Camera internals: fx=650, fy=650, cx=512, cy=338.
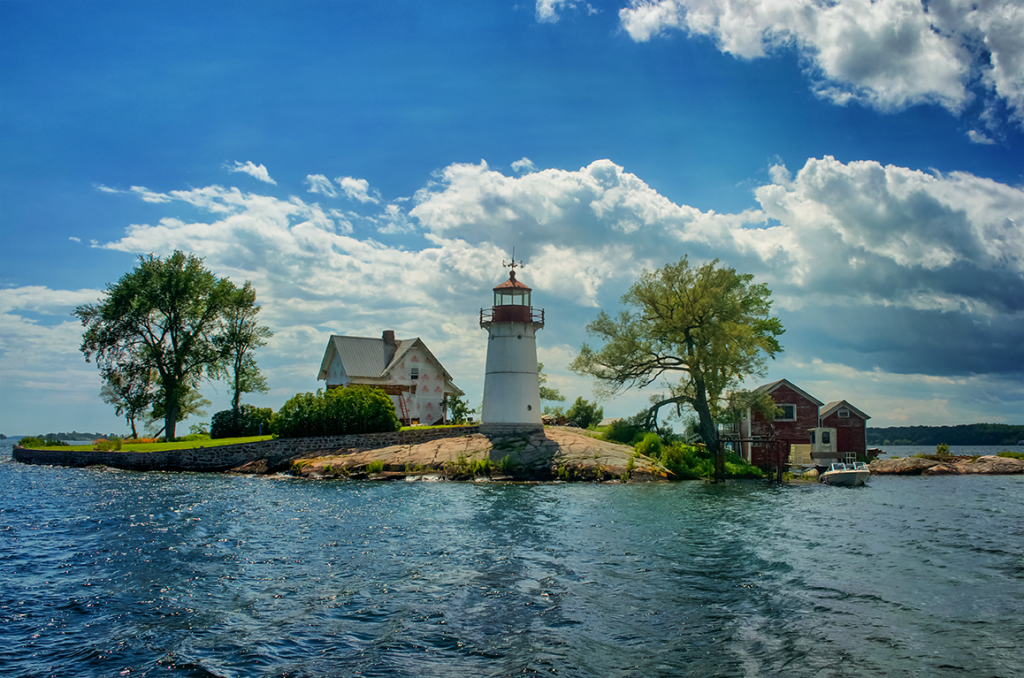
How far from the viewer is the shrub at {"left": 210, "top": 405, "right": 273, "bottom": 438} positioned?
50594 mm

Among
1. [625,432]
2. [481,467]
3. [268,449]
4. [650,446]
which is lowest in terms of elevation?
[481,467]

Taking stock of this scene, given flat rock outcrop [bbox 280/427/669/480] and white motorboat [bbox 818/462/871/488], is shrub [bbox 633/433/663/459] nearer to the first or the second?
flat rock outcrop [bbox 280/427/669/480]

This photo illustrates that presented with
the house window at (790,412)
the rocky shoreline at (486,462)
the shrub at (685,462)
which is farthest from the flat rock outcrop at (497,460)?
the house window at (790,412)

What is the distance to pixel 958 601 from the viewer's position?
12492 mm

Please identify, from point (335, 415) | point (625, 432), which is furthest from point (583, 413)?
point (335, 415)

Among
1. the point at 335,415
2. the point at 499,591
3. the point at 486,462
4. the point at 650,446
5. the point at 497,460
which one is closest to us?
the point at 499,591

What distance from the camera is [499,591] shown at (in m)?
12.6

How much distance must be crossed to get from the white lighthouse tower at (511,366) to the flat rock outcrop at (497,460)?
65.9 inches

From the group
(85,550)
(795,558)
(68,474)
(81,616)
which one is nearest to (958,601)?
(795,558)

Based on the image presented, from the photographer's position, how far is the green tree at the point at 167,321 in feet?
170

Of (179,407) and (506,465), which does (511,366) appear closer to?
(506,465)

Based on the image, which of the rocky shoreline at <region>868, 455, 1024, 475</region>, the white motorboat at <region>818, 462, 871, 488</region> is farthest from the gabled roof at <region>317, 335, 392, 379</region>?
the rocky shoreline at <region>868, 455, 1024, 475</region>

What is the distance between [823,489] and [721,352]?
32.4 ft

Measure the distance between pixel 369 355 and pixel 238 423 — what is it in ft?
38.6
